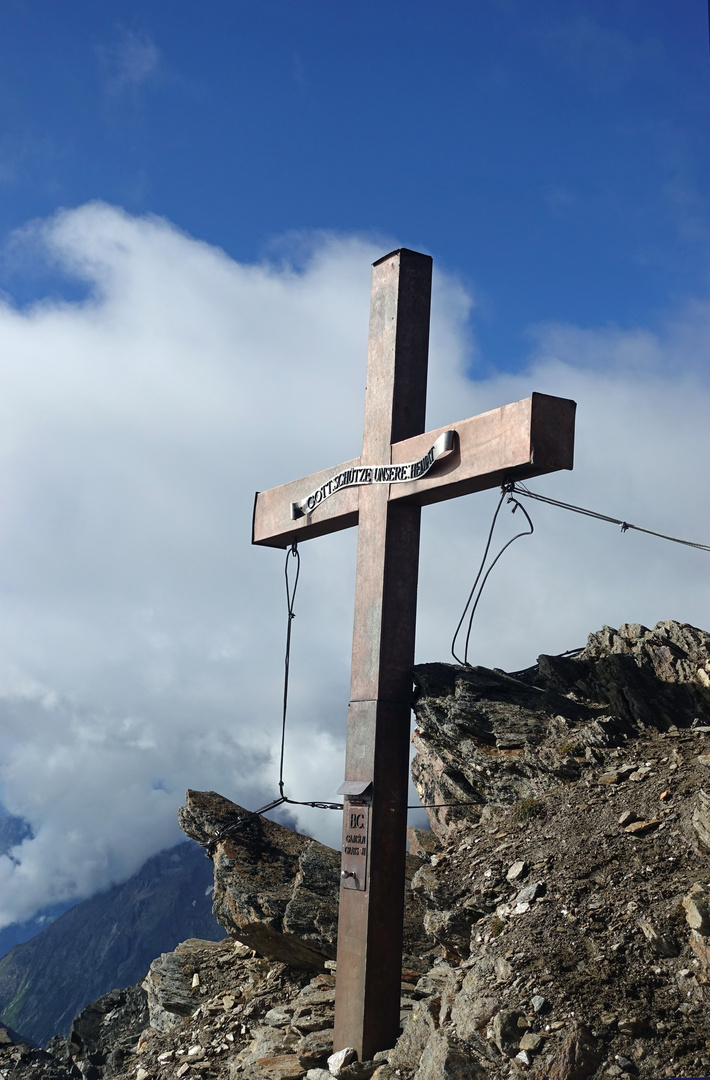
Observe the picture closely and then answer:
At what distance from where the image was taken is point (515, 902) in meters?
6.40

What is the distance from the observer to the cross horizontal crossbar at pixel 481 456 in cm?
666

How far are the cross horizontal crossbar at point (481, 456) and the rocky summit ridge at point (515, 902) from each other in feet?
5.03

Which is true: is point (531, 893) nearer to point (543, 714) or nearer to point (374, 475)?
point (543, 714)

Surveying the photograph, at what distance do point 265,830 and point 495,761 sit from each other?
11.5ft

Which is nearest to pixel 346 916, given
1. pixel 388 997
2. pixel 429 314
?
pixel 388 997

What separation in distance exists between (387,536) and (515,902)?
9.25 feet

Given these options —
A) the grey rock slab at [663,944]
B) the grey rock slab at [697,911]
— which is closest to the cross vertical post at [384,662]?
the grey rock slab at [663,944]

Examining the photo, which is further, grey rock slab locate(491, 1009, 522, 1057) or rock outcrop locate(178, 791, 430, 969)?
rock outcrop locate(178, 791, 430, 969)

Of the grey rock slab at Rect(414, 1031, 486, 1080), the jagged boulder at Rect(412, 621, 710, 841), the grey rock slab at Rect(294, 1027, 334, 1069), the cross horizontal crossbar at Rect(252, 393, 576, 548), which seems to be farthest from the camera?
the jagged boulder at Rect(412, 621, 710, 841)

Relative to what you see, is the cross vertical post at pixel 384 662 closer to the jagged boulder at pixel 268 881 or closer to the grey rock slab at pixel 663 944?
the jagged boulder at pixel 268 881

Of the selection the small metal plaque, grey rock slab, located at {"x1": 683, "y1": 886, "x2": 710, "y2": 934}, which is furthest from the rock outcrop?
grey rock slab, located at {"x1": 683, "y1": 886, "x2": 710, "y2": 934}

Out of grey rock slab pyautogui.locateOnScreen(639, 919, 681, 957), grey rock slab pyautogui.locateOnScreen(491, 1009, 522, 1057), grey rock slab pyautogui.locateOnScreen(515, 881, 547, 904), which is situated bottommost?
grey rock slab pyautogui.locateOnScreen(491, 1009, 522, 1057)

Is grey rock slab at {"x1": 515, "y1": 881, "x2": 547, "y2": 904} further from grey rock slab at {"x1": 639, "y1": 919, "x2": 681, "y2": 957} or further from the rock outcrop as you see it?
the rock outcrop

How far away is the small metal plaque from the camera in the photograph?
6.95 m
